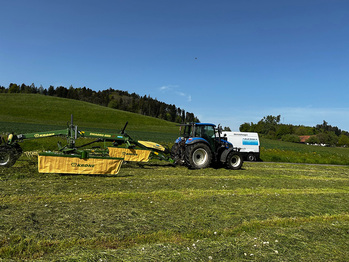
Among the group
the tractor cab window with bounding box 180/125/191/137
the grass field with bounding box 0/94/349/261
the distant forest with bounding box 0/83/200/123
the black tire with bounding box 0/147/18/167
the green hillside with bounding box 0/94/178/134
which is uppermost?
the distant forest with bounding box 0/83/200/123

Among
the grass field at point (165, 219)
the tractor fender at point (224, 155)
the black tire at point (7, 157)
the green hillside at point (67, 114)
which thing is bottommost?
the grass field at point (165, 219)

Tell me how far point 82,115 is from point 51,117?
10.5m

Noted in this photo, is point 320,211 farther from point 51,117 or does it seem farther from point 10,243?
point 51,117

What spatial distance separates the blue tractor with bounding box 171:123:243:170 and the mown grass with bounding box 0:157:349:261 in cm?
406

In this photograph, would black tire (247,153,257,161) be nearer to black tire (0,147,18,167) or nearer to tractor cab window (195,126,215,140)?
tractor cab window (195,126,215,140)

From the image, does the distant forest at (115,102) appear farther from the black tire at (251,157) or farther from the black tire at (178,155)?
the black tire at (178,155)

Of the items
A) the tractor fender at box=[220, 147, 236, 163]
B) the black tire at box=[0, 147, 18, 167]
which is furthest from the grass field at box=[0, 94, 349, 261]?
the tractor fender at box=[220, 147, 236, 163]

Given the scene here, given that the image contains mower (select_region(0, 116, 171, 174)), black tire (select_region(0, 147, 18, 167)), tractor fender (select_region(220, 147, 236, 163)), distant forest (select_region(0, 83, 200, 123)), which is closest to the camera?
mower (select_region(0, 116, 171, 174))

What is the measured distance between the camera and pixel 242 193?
8391 millimetres

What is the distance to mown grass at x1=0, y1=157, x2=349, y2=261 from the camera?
13.0 ft

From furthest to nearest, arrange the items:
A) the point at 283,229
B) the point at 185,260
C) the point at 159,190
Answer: the point at 159,190
the point at 283,229
the point at 185,260

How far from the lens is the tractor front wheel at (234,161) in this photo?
13820 mm

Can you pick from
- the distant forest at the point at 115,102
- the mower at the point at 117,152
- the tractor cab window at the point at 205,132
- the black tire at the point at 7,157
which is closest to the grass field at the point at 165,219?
the mower at the point at 117,152

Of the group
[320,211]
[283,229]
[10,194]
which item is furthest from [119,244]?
[320,211]
